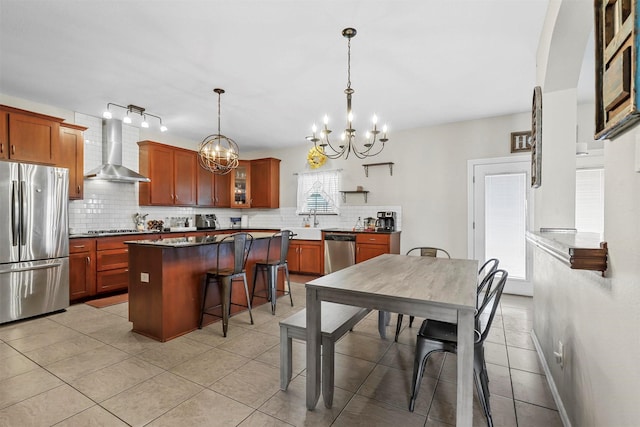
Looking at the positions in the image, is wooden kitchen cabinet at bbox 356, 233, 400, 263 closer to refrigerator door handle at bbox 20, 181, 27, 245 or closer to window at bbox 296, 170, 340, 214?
window at bbox 296, 170, 340, 214

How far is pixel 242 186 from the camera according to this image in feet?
22.6

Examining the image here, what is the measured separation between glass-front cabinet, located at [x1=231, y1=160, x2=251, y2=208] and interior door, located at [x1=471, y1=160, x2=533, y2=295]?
447cm

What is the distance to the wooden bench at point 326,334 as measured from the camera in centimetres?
193

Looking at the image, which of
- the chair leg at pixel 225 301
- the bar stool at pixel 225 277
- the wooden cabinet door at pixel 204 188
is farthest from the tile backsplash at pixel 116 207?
the chair leg at pixel 225 301

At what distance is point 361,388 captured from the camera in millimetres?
2133

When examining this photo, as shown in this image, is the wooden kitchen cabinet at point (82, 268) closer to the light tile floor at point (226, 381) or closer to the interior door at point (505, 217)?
the light tile floor at point (226, 381)

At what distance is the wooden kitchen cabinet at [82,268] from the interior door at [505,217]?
18.1 feet

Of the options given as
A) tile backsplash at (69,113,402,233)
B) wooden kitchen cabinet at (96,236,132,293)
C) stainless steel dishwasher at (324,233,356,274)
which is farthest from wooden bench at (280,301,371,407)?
tile backsplash at (69,113,402,233)

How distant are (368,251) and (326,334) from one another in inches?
131

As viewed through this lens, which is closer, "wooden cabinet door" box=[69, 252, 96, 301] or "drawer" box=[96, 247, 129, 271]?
"wooden cabinet door" box=[69, 252, 96, 301]

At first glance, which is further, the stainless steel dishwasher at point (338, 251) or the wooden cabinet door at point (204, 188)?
the wooden cabinet door at point (204, 188)

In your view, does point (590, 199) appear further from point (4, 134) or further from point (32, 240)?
point (4, 134)

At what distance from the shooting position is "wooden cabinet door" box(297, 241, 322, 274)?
18.9ft

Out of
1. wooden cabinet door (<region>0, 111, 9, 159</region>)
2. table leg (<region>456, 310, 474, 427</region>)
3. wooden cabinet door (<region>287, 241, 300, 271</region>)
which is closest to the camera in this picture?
table leg (<region>456, 310, 474, 427</region>)
